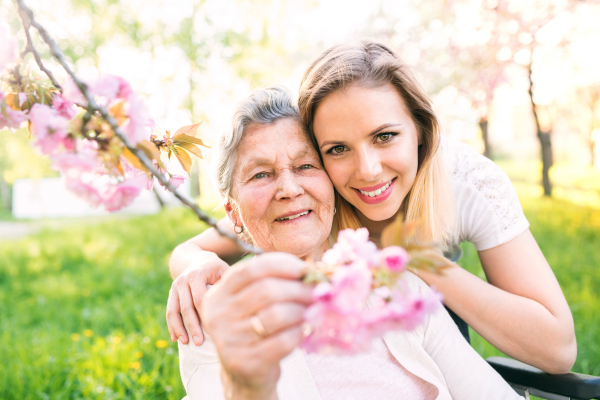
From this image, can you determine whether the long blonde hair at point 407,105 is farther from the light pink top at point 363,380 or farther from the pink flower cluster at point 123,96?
the pink flower cluster at point 123,96

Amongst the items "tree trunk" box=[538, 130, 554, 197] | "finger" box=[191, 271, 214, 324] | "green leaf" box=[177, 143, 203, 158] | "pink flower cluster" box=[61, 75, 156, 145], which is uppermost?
"pink flower cluster" box=[61, 75, 156, 145]

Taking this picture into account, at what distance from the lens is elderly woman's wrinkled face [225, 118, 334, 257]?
1.79 meters

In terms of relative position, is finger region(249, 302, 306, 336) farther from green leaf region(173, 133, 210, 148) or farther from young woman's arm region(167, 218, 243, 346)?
young woman's arm region(167, 218, 243, 346)

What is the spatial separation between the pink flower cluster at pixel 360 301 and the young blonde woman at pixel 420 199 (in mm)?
984

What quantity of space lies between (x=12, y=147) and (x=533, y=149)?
32.3m

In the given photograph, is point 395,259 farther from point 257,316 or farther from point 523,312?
point 523,312

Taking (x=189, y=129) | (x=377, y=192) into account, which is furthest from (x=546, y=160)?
(x=189, y=129)

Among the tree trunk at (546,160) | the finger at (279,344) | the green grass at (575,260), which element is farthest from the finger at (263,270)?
the tree trunk at (546,160)

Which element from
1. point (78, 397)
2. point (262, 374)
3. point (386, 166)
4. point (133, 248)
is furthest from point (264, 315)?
point (133, 248)

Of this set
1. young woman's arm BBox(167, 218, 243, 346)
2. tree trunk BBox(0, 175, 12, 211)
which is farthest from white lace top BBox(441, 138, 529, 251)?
tree trunk BBox(0, 175, 12, 211)

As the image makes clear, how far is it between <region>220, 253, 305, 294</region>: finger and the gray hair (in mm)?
1127

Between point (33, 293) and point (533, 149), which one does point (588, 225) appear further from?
point (533, 149)

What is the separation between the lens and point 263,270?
0.77 m

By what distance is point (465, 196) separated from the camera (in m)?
2.12
